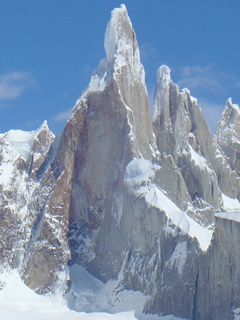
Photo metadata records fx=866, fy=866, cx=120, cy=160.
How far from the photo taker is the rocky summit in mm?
72938

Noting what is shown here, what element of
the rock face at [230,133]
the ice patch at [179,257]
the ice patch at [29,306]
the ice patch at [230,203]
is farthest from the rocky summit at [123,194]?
the rock face at [230,133]

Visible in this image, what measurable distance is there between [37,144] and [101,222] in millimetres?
12687

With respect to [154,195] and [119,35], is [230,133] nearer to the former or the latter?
[119,35]

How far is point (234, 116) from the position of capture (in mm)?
101875

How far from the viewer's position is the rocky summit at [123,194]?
72.9m

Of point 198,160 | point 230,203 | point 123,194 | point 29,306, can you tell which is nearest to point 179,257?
point 123,194

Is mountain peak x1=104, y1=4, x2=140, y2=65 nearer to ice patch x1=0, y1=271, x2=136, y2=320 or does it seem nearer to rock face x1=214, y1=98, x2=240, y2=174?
rock face x1=214, y1=98, x2=240, y2=174

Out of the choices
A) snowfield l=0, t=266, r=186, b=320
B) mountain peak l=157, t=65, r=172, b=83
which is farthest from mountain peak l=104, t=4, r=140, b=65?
snowfield l=0, t=266, r=186, b=320

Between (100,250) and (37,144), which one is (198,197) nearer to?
(100,250)

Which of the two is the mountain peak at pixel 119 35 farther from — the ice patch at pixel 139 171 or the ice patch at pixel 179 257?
the ice patch at pixel 179 257

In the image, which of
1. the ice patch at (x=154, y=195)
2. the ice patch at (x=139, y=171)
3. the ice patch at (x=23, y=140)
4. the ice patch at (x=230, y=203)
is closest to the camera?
the ice patch at (x=154, y=195)

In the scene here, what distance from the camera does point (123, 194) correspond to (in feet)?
263

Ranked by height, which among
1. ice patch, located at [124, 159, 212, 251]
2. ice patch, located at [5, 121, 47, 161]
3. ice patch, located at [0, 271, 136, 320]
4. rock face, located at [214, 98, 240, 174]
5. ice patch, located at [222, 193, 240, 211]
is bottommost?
ice patch, located at [0, 271, 136, 320]

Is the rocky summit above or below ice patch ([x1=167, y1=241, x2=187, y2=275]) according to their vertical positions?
above
